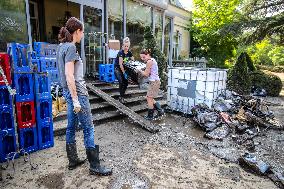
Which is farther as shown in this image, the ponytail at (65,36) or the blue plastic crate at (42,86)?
the blue plastic crate at (42,86)

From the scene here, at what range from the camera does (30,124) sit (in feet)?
13.2

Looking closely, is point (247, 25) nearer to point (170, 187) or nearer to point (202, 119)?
point (202, 119)

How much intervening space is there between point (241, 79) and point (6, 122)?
9679 mm

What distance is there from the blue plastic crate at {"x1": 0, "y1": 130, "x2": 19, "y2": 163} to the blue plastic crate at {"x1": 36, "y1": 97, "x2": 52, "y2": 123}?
49 cm

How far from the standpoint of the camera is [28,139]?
13.4 feet

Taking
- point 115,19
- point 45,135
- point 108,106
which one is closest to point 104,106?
point 108,106

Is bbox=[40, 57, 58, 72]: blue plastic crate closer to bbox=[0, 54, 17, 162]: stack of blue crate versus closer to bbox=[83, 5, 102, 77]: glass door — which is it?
bbox=[83, 5, 102, 77]: glass door

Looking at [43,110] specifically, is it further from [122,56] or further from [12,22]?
[12,22]

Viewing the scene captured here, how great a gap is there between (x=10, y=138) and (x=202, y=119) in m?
4.51

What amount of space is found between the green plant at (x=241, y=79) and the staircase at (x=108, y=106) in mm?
3804

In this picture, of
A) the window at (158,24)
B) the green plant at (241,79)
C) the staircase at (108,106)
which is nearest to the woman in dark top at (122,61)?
the staircase at (108,106)

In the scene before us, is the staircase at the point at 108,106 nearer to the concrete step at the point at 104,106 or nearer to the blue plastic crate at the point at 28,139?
the concrete step at the point at 104,106

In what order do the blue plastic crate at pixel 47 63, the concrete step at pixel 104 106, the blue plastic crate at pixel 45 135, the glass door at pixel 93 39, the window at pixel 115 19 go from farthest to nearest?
the window at pixel 115 19 < the glass door at pixel 93 39 < the blue plastic crate at pixel 47 63 < the concrete step at pixel 104 106 < the blue plastic crate at pixel 45 135

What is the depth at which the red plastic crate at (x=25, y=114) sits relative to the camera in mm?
3861
